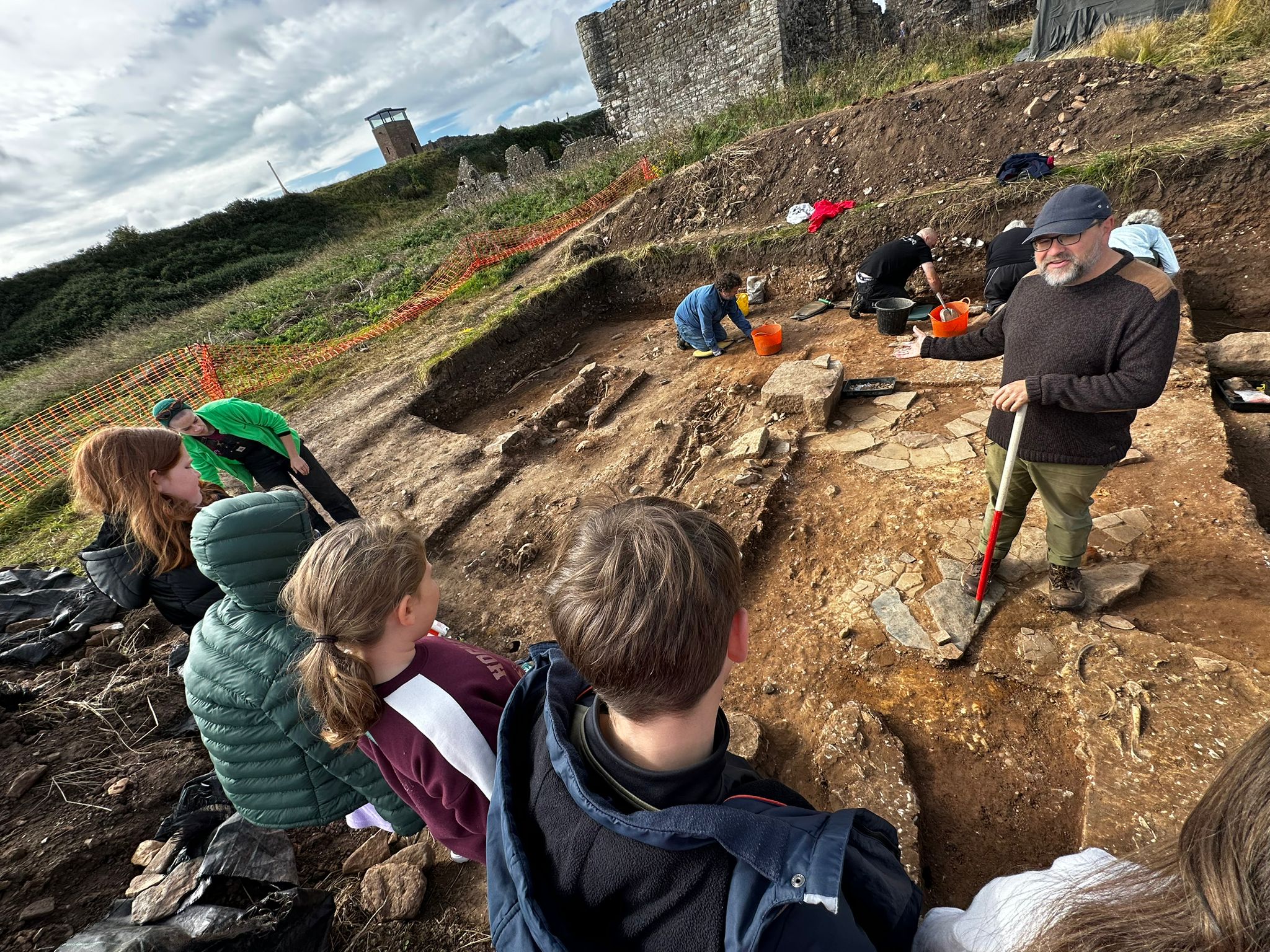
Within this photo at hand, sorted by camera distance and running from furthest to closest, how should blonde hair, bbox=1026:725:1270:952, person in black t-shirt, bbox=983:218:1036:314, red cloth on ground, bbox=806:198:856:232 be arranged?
red cloth on ground, bbox=806:198:856:232, person in black t-shirt, bbox=983:218:1036:314, blonde hair, bbox=1026:725:1270:952

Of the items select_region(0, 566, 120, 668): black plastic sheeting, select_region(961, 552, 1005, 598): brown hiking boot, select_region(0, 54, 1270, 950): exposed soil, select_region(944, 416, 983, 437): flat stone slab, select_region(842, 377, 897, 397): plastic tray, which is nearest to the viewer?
select_region(0, 54, 1270, 950): exposed soil

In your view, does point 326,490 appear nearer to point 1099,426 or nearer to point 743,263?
point 1099,426

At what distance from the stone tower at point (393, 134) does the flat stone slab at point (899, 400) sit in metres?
39.8

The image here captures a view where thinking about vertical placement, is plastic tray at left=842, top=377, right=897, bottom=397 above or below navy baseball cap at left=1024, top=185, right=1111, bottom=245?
below

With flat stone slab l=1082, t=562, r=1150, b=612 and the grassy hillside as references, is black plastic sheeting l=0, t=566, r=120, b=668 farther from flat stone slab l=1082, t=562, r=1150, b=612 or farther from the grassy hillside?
the grassy hillside

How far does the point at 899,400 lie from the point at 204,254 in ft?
103

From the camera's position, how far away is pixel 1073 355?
90.7 inches

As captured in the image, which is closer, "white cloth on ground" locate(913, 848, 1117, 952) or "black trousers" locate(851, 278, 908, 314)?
"white cloth on ground" locate(913, 848, 1117, 952)

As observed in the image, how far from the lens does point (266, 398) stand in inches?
343

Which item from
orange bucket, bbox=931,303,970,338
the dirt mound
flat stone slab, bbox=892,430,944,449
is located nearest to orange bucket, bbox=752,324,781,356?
orange bucket, bbox=931,303,970,338

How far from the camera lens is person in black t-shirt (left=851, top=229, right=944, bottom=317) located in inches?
251

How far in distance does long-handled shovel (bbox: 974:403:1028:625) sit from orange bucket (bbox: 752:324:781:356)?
13.2 ft

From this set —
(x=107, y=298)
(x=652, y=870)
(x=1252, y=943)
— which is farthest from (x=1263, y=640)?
(x=107, y=298)

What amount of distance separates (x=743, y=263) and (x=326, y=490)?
7218mm
